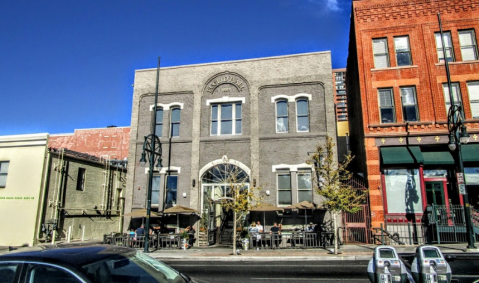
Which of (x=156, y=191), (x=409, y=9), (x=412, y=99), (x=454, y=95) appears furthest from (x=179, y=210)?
(x=409, y=9)

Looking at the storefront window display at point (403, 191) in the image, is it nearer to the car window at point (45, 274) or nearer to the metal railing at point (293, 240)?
the metal railing at point (293, 240)

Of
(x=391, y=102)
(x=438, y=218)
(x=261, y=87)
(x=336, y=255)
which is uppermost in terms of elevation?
(x=261, y=87)

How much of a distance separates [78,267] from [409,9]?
934 inches

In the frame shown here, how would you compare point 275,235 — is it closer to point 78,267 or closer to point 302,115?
point 302,115

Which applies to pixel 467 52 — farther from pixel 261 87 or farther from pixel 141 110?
pixel 141 110

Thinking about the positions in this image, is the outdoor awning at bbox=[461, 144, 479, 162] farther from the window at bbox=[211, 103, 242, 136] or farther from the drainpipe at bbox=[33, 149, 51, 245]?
the drainpipe at bbox=[33, 149, 51, 245]

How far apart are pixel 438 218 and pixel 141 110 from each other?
1934cm

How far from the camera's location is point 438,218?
1864 cm

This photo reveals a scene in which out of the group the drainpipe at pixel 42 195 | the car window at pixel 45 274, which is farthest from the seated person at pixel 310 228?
the car window at pixel 45 274

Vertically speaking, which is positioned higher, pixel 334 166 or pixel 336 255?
pixel 334 166

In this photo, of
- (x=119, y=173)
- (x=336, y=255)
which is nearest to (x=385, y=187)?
(x=336, y=255)

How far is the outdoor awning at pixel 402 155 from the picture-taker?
1958 centimetres

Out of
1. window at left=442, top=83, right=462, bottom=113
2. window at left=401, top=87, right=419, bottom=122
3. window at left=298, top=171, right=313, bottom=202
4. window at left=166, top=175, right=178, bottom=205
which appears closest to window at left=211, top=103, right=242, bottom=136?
window at left=166, top=175, right=178, bottom=205

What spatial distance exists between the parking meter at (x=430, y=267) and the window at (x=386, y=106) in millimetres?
15874
